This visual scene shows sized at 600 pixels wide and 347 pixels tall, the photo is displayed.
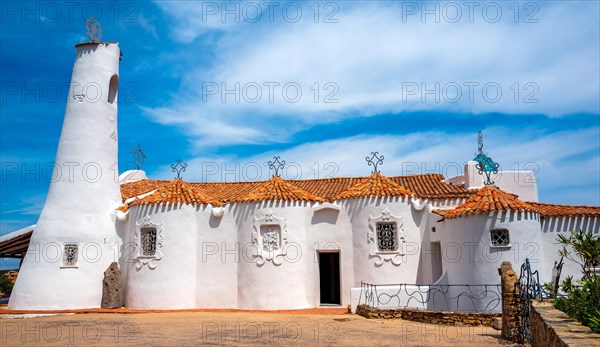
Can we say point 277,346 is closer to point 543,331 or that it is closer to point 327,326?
point 327,326

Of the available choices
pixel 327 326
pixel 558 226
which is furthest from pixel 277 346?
pixel 558 226

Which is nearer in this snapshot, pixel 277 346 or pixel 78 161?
pixel 277 346

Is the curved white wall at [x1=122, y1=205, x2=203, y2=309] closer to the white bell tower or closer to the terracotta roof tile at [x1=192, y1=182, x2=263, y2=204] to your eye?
the white bell tower

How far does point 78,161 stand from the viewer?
808 inches

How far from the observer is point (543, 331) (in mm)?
7801

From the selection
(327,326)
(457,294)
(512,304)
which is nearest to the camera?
(512,304)

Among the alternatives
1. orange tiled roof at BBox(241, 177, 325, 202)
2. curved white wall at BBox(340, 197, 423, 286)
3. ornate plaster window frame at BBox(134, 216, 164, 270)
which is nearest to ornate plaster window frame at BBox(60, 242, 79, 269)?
ornate plaster window frame at BBox(134, 216, 164, 270)

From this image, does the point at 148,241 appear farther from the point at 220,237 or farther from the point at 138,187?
the point at 138,187

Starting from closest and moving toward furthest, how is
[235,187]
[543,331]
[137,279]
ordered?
[543,331] < [137,279] < [235,187]

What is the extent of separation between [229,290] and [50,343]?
357 inches

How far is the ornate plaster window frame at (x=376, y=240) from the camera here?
19.1 meters

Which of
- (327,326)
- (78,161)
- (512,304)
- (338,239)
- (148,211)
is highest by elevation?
(78,161)

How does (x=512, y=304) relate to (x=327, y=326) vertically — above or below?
above

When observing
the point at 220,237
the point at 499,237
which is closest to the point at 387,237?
the point at 499,237
